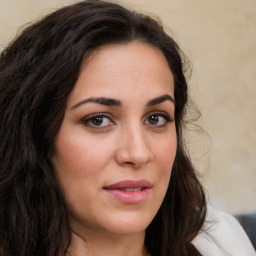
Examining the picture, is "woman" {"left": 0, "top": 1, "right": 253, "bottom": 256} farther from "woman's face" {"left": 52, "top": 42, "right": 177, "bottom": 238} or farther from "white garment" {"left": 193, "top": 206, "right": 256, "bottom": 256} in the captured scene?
"white garment" {"left": 193, "top": 206, "right": 256, "bottom": 256}

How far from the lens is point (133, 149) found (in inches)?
49.6

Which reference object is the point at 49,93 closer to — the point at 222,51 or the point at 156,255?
the point at 156,255

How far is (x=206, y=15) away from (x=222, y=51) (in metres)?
0.16

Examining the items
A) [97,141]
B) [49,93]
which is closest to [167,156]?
[97,141]

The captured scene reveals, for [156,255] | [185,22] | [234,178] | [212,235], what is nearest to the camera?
[156,255]

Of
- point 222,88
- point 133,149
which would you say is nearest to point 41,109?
point 133,149

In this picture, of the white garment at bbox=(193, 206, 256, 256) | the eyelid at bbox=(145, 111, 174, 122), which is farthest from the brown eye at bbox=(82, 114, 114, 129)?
the white garment at bbox=(193, 206, 256, 256)

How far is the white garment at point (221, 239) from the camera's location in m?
1.79

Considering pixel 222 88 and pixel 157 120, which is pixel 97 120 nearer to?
pixel 157 120

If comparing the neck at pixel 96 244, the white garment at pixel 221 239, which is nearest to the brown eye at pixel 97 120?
the neck at pixel 96 244

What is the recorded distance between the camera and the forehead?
4.24 ft

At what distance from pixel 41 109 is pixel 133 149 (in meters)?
0.25

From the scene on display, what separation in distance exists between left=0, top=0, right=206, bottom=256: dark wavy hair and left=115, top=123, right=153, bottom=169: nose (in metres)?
0.16

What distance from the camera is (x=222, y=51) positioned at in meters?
2.31
